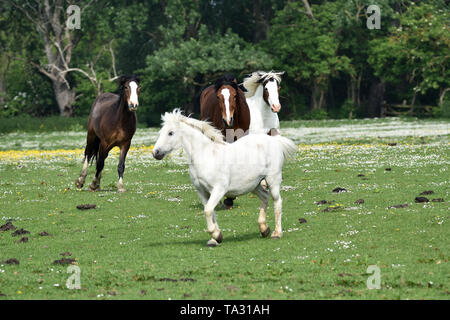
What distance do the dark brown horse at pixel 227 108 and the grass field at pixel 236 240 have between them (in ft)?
5.16

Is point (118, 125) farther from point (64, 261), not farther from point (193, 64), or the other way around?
point (193, 64)

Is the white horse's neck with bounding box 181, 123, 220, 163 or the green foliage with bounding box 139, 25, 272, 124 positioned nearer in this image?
the white horse's neck with bounding box 181, 123, 220, 163

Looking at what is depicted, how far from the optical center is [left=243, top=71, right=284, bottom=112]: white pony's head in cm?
1864

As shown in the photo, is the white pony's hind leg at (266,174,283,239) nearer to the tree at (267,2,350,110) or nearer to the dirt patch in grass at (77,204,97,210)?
the dirt patch in grass at (77,204,97,210)

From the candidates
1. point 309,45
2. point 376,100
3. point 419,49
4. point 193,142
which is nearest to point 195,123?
point 193,142

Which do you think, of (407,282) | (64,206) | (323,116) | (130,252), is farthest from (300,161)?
(323,116)

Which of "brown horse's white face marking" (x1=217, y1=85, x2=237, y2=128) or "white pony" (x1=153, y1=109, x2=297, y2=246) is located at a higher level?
"brown horse's white face marking" (x1=217, y1=85, x2=237, y2=128)

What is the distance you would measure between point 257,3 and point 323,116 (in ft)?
43.3

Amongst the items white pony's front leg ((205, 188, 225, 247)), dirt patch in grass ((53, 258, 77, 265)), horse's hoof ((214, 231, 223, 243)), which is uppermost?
white pony's front leg ((205, 188, 225, 247))

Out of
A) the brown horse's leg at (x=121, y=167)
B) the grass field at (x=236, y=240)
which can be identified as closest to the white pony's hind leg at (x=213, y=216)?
the grass field at (x=236, y=240)

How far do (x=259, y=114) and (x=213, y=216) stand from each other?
643 centimetres

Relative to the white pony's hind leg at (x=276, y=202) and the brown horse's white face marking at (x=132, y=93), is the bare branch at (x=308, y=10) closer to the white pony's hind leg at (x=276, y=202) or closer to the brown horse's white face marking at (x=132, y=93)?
the brown horse's white face marking at (x=132, y=93)

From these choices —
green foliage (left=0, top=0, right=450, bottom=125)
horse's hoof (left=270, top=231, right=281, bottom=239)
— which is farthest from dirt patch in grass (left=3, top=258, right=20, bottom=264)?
green foliage (left=0, top=0, right=450, bottom=125)

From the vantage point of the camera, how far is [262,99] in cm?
1941
